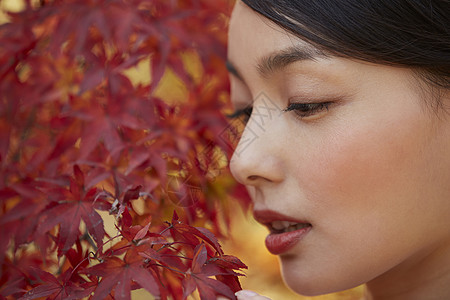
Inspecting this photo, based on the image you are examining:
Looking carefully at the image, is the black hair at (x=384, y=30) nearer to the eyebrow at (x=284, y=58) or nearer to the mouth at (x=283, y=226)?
the eyebrow at (x=284, y=58)

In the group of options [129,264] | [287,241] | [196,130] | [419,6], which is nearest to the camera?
[129,264]

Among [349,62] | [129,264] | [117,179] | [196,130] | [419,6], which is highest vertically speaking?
[419,6]

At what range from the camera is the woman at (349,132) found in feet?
3.09

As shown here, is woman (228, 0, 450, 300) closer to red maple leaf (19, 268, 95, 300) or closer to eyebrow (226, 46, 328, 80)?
eyebrow (226, 46, 328, 80)

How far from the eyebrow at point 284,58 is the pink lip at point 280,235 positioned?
0.92ft

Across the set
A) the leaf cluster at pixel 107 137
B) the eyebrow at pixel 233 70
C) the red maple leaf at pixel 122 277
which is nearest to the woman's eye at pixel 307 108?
the eyebrow at pixel 233 70

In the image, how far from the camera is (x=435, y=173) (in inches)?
38.5

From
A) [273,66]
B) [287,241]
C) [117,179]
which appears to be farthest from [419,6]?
[117,179]

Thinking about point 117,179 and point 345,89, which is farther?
point 117,179

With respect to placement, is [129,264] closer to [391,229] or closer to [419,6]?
[391,229]

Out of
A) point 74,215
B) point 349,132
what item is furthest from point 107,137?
point 349,132

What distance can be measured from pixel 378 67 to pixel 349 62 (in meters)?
0.05

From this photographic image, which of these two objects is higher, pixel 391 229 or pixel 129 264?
pixel 391 229

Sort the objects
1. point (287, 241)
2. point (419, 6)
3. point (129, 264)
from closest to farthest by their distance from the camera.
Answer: point (129, 264)
point (419, 6)
point (287, 241)
